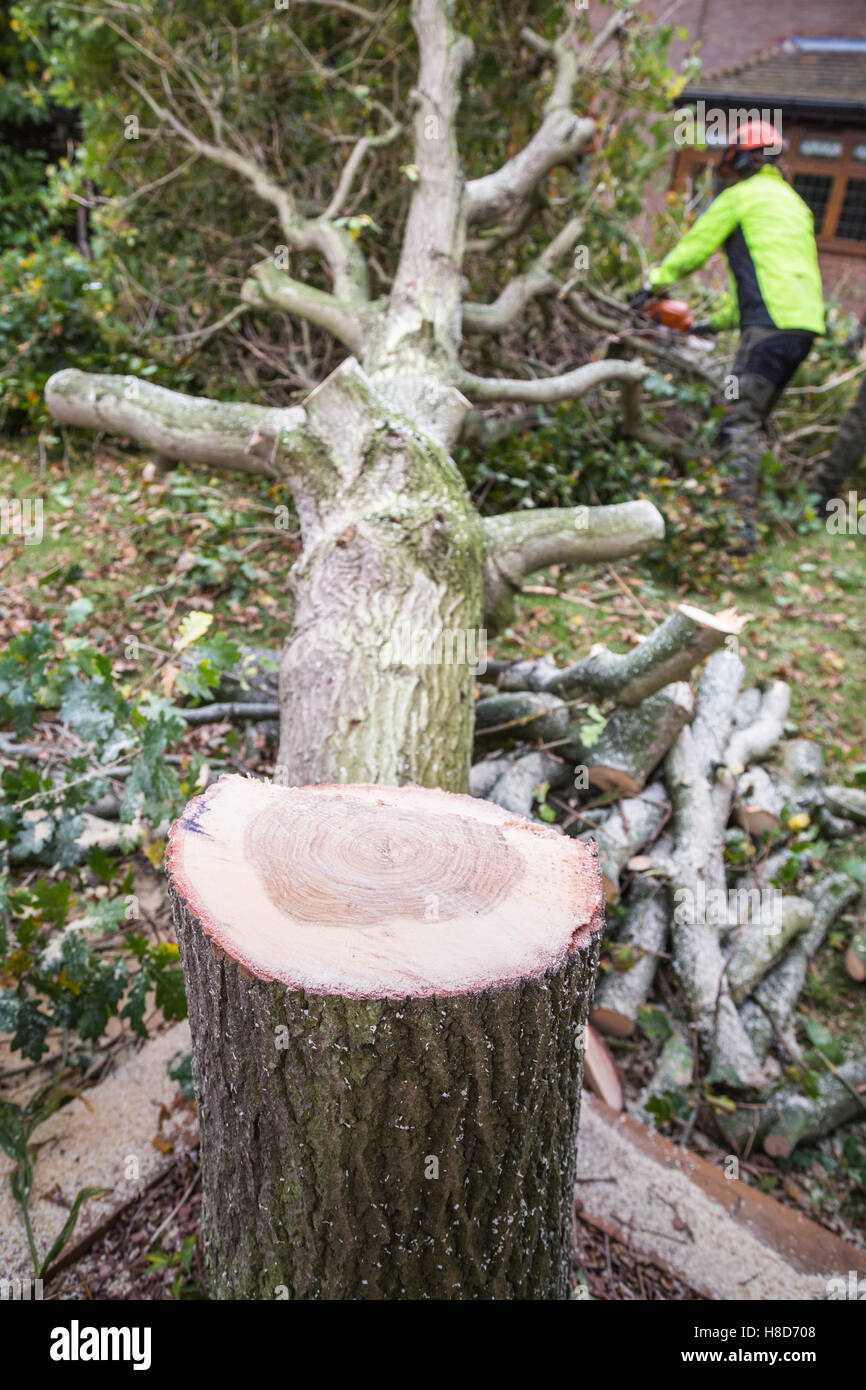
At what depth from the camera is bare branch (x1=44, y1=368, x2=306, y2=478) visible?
361 centimetres

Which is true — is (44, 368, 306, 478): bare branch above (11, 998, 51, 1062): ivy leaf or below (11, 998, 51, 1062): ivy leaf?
above

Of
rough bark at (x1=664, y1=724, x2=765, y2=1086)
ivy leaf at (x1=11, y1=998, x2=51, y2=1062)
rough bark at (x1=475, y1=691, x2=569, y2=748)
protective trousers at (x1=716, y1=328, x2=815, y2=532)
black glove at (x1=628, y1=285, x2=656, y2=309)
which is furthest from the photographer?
black glove at (x1=628, y1=285, x2=656, y2=309)

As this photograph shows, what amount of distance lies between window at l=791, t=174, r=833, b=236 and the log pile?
12972 mm

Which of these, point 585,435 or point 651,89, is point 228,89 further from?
point 585,435

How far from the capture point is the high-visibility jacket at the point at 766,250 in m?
4.81

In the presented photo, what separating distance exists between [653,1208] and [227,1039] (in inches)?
51.6

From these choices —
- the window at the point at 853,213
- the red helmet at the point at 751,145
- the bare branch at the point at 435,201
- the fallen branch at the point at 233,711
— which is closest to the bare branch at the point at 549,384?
the bare branch at the point at 435,201

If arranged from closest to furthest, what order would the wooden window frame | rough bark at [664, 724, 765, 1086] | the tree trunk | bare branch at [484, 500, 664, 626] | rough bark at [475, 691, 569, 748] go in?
the tree trunk, rough bark at [664, 724, 765, 1086], rough bark at [475, 691, 569, 748], bare branch at [484, 500, 664, 626], the wooden window frame

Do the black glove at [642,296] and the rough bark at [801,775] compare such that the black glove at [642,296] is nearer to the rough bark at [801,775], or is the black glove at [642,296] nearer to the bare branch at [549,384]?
the bare branch at [549,384]

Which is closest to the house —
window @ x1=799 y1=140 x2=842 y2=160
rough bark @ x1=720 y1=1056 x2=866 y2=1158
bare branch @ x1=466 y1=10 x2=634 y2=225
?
window @ x1=799 y1=140 x2=842 y2=160

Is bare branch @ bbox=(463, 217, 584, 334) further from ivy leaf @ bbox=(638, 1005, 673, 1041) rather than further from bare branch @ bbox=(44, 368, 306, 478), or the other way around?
ivy leaf @ bbox=(638, 1005, 673, 1041)

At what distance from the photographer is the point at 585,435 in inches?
209

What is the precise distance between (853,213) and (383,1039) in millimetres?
15398

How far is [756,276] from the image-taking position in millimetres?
4926
